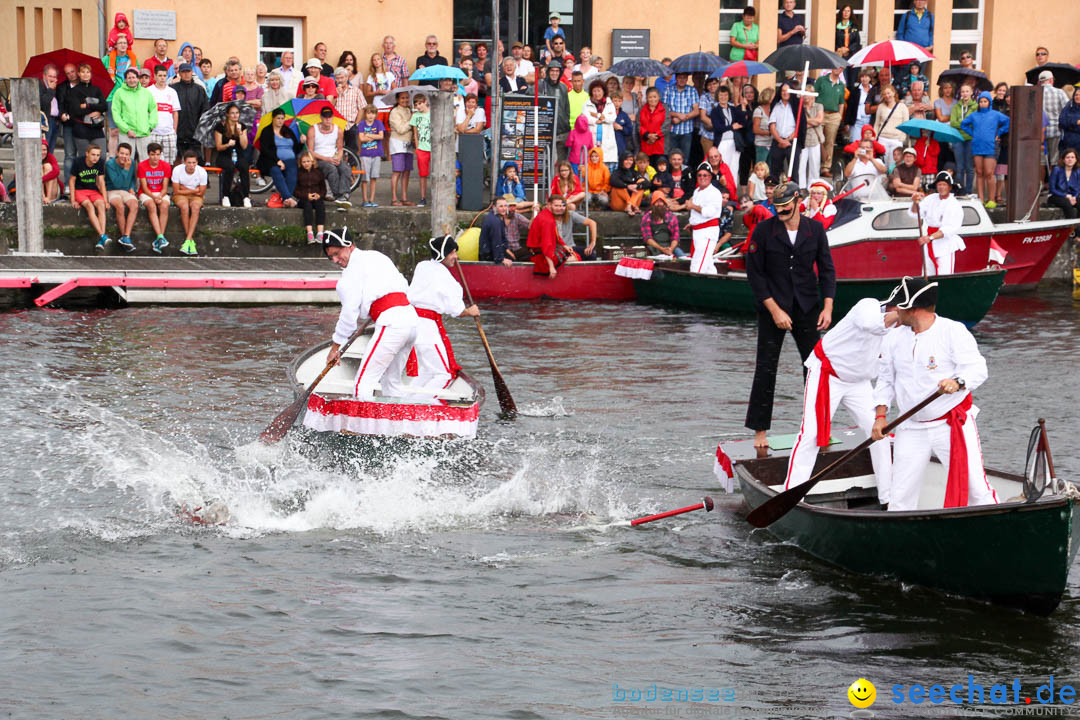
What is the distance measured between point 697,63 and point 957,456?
16.4m

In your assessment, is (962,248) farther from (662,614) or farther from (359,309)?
(662,614)

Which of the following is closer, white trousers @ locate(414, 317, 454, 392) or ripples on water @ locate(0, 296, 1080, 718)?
ripples on water @ locate(0, 296, 1080, 718)

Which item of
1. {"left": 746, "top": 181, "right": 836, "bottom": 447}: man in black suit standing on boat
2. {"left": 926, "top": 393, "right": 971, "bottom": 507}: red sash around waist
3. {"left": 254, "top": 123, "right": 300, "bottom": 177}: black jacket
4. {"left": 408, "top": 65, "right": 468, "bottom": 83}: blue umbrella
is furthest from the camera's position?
{"left": 408, "top": 65, "right": 468, "bottom": 83}: blue umbrella

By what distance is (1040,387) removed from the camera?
54.2ft

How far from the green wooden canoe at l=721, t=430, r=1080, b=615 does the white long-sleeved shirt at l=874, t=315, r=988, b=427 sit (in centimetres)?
66

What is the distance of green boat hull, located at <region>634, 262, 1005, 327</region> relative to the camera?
2003 cm

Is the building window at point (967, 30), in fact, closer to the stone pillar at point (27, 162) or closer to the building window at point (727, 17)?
the building window at point (727, 17)

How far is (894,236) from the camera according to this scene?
73.4ft

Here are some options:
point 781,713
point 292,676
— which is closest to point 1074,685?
point 781,713

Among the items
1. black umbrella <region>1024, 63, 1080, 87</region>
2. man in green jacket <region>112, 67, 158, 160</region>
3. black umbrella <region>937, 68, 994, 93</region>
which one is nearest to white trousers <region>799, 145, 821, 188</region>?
black umbrella <region>937, 68, 994, 93</region>

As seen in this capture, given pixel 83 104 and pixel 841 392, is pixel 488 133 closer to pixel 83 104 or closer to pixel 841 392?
pixel 83 104

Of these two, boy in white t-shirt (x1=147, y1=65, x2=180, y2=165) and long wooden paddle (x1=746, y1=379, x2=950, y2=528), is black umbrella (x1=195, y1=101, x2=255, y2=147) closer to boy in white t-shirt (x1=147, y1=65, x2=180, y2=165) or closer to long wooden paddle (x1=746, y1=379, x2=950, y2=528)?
boy in white t-shirt (x1=147, y1=65, x2=180, y2=165)

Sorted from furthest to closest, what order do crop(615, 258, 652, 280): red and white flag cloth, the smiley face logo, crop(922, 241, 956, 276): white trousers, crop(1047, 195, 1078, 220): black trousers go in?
crop(1047, 195, 1078, 220): black trousers → crop(615, 258, 652, 280): red and white flag cloth → crop(922, 241, 956, 276): white trousers → the smiley face logo

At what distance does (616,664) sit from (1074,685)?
2.48 meters
